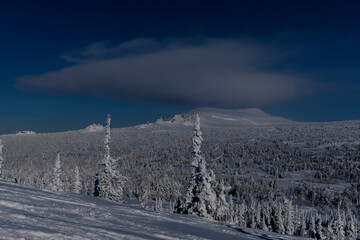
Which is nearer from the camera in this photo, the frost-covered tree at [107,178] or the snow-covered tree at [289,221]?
the frost-covered tree at [107,178]

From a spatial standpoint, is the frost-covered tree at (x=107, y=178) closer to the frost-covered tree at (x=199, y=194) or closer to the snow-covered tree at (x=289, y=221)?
the frost-covered tree at (x=199, y=194)

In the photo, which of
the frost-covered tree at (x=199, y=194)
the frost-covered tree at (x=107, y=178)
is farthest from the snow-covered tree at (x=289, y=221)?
the frost-covered tree at (x=107, y=178)

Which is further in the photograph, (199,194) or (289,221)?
(289,221)

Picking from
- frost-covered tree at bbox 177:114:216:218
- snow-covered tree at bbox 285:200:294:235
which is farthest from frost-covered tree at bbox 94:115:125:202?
snow-covered tree at bbox 285:200:294:235

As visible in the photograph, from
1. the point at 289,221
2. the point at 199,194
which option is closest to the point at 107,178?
the point at 199,194

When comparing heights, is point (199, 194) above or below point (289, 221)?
above

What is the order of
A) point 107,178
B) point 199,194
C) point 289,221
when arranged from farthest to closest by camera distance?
1. point 289,221
2. point 107,178
3. point 199,194

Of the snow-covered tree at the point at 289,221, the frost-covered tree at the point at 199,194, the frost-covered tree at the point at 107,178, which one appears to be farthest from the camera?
the snow-covered tree at the point at 289,221

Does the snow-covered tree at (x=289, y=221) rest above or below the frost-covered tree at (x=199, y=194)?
below

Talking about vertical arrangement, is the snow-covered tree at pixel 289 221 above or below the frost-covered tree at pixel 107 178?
below

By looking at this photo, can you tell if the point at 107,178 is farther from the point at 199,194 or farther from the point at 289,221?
the point at 289,221

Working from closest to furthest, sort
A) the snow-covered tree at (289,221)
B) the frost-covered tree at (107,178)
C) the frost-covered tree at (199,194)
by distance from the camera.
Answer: the frost-covered tree at (199,194) < the frost-covered tree at (107,178) < the snow-covered tree at (289,221)

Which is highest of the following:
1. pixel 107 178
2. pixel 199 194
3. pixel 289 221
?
pixel 107 178

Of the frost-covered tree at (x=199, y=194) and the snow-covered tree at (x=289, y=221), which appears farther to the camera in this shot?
the snow-covered tree at (x=289, y=221)
